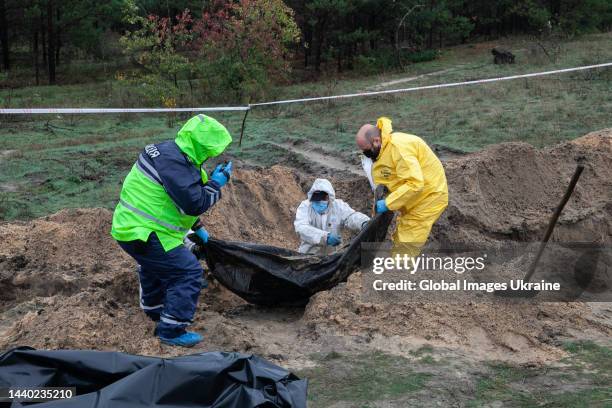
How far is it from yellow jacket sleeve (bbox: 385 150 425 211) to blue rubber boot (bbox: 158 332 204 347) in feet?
7.13

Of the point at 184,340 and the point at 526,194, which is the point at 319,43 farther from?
the point at 184,340

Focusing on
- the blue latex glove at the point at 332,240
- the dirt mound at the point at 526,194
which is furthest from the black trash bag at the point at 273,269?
the dirt mound at the point at 526,194

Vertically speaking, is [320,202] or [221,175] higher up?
[221,175]

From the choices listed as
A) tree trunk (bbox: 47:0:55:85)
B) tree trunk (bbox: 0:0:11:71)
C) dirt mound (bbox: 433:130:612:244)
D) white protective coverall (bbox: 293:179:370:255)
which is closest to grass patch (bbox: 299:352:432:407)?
white protective coverall (bbox: 293:179:370:255)

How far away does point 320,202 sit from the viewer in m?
6.89

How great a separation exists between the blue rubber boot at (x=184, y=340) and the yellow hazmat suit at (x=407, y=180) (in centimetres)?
228

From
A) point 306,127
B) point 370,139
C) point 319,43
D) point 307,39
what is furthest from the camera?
point 307,39

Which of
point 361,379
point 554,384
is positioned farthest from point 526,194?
point 361,379

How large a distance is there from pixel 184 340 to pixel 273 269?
118 cm

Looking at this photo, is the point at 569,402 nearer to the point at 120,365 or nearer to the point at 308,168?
the point at 120,365

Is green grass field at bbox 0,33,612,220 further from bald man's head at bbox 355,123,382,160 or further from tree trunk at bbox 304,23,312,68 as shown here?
tree trunk at bbox 304,23,312,68

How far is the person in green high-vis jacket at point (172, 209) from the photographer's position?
5.29 meters

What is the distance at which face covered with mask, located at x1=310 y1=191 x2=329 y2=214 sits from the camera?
6.88 meters

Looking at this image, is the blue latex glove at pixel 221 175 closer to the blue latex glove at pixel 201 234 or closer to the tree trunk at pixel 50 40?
the blue latex glove at pixel 201 234
